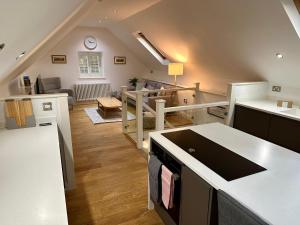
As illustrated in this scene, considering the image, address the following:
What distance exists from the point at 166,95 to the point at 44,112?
3628 millimetres

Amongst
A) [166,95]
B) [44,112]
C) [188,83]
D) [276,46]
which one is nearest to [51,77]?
[166,95]

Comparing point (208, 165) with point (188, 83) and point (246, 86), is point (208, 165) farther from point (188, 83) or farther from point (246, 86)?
point (188, 83)

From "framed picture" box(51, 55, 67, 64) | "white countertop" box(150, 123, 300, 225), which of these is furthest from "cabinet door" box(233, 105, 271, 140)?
"framed picture" box(51, 55, 67, 64)

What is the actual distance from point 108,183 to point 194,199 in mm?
1634

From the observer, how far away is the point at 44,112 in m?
2.34

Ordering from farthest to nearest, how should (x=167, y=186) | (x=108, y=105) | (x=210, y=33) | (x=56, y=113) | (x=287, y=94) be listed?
(x=108, y=105), (x=210, y=33), (x=287, y=94), (x=56, y=113), (x=167, y=186)

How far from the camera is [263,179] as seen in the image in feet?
4.00

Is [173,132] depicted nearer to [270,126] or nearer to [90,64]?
[270,126]

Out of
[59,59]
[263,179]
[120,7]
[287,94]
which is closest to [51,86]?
[59,59]

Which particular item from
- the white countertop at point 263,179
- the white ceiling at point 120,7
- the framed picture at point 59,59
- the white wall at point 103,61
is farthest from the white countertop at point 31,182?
the framed picture at point 59,59

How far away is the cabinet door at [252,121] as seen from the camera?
286cm

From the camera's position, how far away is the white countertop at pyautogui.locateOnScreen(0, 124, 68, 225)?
3.26 ft

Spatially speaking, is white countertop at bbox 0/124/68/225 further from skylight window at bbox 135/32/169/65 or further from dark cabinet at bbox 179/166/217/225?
skylight window at bbox 135/32/169/65

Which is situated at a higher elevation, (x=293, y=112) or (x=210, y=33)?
(x=210, y=33)
